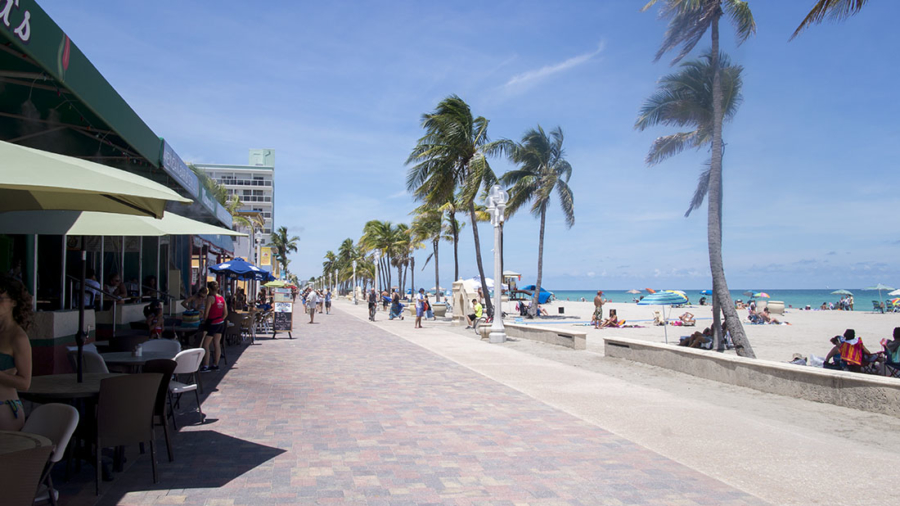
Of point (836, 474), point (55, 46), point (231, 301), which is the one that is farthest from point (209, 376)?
point (231, 301)

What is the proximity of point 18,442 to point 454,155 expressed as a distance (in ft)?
72.1

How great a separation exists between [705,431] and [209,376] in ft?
25.4

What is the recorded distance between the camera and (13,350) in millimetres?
3969

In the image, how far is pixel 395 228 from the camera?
6281cm

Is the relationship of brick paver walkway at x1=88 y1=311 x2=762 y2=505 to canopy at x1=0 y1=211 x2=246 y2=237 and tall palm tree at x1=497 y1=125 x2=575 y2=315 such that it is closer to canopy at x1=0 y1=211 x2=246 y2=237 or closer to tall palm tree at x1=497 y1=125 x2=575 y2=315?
canopy at x1=0 y1=211 x2=246 y2=237

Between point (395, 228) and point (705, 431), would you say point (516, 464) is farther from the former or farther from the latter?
point (395, 228)

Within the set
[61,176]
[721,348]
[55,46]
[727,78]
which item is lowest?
[721,348]

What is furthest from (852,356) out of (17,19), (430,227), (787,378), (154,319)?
(430,227)

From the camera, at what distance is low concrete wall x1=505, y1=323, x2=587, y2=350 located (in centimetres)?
1517

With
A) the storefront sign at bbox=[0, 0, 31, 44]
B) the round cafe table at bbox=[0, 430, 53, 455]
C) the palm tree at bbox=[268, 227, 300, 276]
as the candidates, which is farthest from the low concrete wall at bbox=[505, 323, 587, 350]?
the palm tree at bbox=[268, 227, 300, 276]

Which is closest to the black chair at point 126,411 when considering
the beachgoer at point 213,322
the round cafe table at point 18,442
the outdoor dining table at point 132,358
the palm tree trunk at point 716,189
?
the round cafe table at point 18,442

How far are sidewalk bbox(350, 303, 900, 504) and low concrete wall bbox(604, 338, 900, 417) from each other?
0.53 feet

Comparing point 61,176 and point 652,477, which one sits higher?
point 61,176

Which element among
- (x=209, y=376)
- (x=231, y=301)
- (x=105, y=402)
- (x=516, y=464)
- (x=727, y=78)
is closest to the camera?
(x=105, y=402)
